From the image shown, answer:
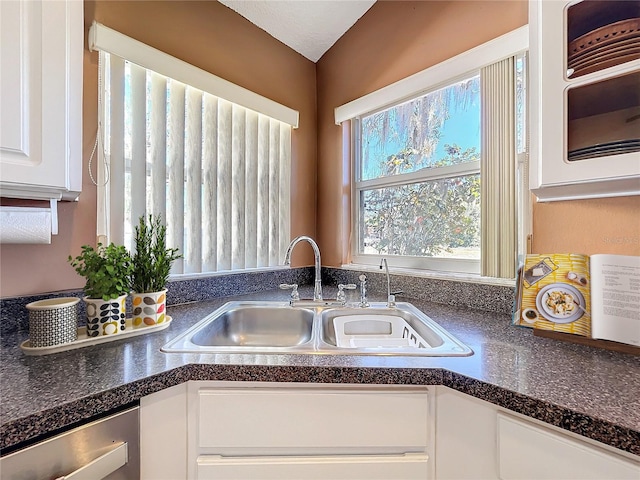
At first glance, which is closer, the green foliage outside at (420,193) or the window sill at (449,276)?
the window sill at (449,276)

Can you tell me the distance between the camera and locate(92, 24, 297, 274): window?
114 cm

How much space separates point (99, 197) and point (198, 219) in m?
0.39

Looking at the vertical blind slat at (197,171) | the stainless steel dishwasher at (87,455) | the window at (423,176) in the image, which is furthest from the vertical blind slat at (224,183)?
the stainless steel dishwasher at (87,455)

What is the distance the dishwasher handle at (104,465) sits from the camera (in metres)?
0.53

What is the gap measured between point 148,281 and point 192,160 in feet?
2.16

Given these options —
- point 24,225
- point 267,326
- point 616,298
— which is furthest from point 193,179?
point 616,298

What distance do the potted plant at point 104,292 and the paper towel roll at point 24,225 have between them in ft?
0.37

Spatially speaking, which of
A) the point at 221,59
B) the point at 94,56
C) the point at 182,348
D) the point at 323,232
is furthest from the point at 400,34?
the point at 182,348

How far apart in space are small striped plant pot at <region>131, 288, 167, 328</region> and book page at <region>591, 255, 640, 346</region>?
1.31 meters

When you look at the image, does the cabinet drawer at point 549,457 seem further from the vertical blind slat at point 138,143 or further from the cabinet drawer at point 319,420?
the vertical blind slat at point 138,143

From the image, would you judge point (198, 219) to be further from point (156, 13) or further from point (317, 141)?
point (317, 141)

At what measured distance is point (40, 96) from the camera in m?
0.75

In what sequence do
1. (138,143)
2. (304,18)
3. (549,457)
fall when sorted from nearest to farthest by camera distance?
(549,457)
(138,143)
(304,18)

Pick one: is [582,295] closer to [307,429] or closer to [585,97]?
[585,97]
